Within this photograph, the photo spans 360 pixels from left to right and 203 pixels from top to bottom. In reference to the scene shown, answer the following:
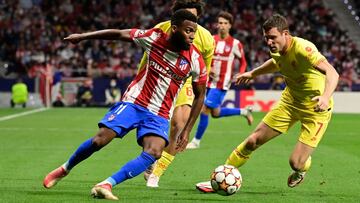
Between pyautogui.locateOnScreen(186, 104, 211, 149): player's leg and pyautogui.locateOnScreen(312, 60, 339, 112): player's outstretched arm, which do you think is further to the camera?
pyautogui.locateOnScreen(186, 104, 211, 149): player's leg

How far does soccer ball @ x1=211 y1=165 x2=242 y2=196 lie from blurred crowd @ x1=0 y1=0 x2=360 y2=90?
2387cm

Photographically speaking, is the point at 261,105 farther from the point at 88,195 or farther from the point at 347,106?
the point at 88,195

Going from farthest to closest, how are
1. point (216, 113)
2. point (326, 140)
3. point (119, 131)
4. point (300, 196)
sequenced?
point (326, 140) < point (216, 113) < point (300, 196) < point (119, 131)

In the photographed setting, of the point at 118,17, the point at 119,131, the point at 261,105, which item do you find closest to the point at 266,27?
the point at 119,131

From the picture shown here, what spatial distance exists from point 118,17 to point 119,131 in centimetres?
3106

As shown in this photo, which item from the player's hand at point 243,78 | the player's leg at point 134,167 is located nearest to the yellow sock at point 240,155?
the player's hand at point 243,78

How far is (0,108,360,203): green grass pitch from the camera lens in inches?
346

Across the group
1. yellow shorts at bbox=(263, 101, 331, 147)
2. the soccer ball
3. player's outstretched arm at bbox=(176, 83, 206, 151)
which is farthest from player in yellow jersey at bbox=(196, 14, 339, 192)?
player's outstretched arm at bbox=(176, 83, 206, 151)

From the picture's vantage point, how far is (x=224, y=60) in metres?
16.1

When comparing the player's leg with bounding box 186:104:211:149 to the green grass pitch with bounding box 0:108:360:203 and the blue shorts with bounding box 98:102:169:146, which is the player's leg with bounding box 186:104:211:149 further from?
the blue shorts with bounding box 98:102:169:146

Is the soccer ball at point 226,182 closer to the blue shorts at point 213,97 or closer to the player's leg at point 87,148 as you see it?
the player's leg at point 87,148

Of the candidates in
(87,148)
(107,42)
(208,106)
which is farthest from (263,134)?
(107,42)

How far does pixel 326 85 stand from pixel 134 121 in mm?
1975

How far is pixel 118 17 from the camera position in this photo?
1532 inches
